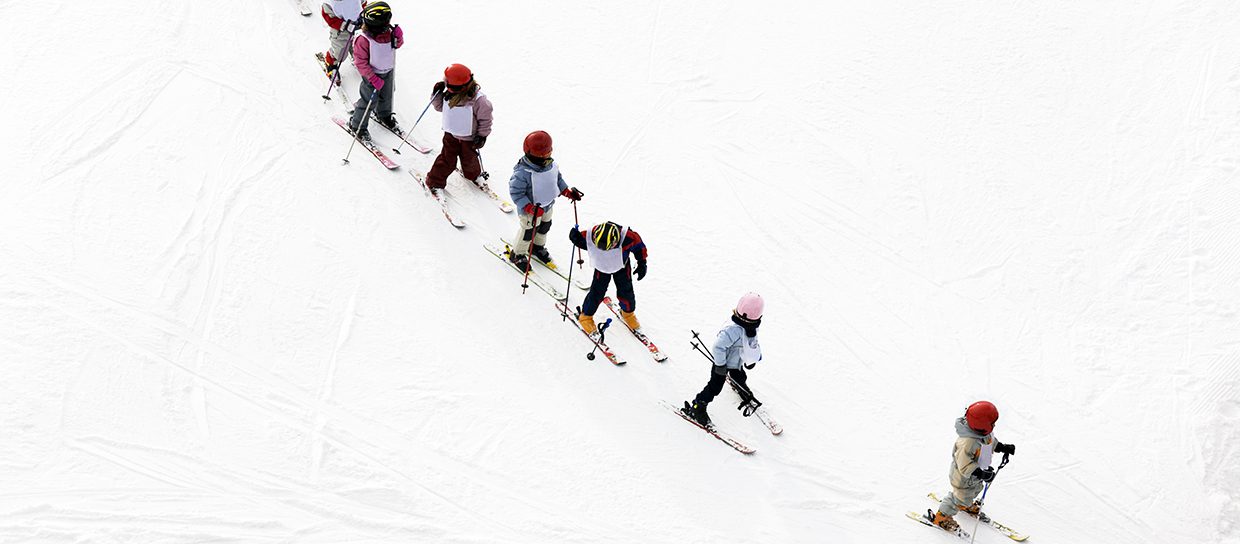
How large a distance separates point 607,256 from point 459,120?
7.28 ft

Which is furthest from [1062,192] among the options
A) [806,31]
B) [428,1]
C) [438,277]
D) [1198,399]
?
[428,1]

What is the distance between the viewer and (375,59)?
10.2 meters

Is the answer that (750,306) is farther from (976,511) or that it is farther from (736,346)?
(976,511)

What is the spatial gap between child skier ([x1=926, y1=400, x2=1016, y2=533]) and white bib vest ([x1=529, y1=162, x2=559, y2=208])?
3934 millimetres

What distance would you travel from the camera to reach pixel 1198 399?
9.65 meters

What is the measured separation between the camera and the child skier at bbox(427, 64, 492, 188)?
9.38m

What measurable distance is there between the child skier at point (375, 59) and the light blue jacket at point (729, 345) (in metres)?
4.73

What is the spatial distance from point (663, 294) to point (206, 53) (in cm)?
624

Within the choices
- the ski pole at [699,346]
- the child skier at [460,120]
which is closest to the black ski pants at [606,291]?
the ski pole at [699,346]

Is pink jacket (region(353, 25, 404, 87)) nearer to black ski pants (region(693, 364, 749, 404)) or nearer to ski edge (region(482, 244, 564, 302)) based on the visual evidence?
ski edge (region(482, 244, 564, 302))

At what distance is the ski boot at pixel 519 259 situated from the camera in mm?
9719

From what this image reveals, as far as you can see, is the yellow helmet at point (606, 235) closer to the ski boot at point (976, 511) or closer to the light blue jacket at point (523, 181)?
the light blue jacket at point (523, 181)

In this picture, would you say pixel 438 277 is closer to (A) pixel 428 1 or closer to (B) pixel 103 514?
(B) pixel 103 514

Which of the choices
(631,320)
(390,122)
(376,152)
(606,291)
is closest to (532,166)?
(606,291)
